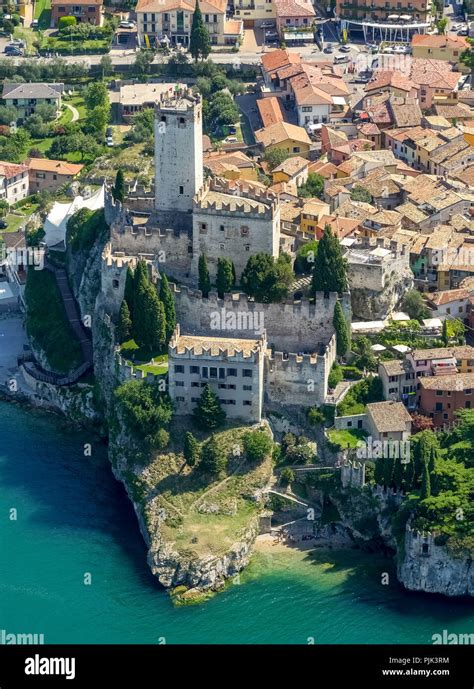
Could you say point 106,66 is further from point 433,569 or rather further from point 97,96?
point 433,569

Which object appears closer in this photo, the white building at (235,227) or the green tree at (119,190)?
the white building at (235,227)

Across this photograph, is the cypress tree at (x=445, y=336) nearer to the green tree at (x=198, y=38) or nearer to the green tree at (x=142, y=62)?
the green tree at (x=198, y=38)

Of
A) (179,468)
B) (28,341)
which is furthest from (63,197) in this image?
(179,468)

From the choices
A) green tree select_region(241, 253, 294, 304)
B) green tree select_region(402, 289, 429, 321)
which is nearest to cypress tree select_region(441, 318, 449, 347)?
green tree select_region(402, 289, 429, 321)

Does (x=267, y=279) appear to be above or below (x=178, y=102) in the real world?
below

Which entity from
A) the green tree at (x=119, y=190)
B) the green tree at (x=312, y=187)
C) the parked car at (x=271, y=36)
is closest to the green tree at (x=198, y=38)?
the parked car at (x=271, y=36)

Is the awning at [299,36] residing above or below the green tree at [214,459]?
above

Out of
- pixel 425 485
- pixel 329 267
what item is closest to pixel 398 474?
pixel 425 485
